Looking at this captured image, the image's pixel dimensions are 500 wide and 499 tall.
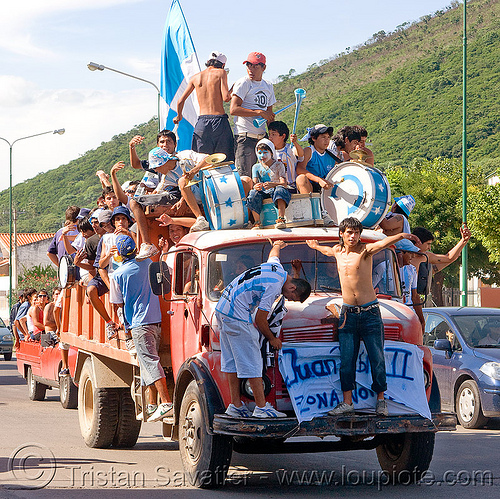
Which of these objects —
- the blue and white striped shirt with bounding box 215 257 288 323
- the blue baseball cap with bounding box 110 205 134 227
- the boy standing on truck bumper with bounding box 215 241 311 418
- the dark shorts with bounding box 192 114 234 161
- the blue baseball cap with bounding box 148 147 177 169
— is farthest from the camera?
the dark shorts with bounding box 192 114 234 161

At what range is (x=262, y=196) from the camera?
889cm

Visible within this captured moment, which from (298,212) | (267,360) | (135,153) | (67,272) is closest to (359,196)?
(298,212)

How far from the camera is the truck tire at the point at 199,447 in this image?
770 cm

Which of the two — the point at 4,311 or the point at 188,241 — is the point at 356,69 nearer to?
the point at 4,311

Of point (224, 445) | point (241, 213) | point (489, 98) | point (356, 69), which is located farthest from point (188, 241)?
point (356, 69)

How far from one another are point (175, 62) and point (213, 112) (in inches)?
279

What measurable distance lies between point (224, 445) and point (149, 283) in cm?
218

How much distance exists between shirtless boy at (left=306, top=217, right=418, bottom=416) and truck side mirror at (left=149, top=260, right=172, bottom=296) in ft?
5.43

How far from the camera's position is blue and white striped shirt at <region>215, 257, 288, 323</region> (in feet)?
25.0

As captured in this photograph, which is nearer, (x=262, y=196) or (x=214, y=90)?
(x=262, y=196)

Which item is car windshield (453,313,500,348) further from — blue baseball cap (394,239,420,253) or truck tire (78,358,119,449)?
truck tire (78,358,119,449)

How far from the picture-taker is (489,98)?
98500 mm

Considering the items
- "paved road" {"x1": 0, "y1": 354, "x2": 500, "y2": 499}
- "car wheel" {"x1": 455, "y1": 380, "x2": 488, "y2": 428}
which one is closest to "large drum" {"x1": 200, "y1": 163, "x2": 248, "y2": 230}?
"paved road" {"x1": 0, "y1": 354, "x2": 500, "y2": 499}

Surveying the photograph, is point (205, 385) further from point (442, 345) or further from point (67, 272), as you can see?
point (442, 345)
